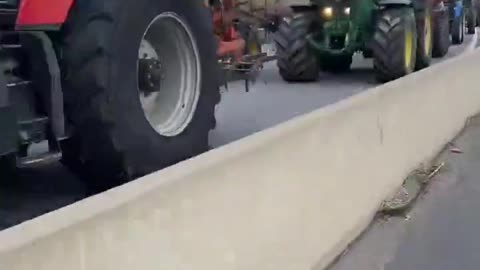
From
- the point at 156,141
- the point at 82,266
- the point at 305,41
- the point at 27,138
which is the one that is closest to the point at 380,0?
the point at 305,41

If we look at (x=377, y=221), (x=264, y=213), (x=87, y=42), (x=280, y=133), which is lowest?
(x=377, y=221)

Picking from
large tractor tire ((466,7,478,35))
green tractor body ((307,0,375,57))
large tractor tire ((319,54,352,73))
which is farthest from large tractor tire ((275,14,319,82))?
large tractor tire ((466,7,478,35))

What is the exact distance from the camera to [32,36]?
4836 millimetres

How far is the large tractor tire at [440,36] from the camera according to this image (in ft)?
62.9

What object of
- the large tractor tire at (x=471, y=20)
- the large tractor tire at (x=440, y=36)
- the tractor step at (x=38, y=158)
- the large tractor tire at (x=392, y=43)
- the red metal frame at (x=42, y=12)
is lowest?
the large tractor tire at (x=471, y=20)

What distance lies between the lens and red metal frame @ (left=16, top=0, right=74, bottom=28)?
474cm

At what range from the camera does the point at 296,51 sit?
1471 cm

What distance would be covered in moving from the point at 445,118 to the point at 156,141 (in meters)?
4.55

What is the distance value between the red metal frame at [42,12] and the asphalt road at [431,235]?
2.16 m

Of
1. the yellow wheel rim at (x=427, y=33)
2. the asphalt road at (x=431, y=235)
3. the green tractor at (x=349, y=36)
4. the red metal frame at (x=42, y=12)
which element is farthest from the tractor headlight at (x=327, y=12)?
the red metal frame at (x=42, y=12)

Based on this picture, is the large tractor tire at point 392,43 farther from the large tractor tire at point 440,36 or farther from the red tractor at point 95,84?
the red tractor at point 95,84

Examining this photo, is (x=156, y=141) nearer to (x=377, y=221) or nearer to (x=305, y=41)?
(x=377, y=221)

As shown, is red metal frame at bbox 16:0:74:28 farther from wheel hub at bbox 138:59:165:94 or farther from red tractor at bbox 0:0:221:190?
wheel hub at bbox 138:59:165:94

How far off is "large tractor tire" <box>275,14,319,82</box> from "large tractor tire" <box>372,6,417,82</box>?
121 centimetres
